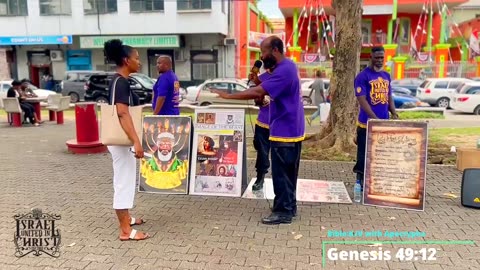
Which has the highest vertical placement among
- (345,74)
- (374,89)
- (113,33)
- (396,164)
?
(113,33)

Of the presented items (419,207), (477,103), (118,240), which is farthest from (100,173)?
(477,103)

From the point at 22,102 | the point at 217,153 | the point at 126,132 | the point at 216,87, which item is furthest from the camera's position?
the point at 216,87

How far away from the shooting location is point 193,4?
26.8 metres

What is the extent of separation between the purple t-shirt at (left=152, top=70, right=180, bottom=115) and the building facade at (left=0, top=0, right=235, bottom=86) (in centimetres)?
2193

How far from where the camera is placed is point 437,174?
678 centimetres

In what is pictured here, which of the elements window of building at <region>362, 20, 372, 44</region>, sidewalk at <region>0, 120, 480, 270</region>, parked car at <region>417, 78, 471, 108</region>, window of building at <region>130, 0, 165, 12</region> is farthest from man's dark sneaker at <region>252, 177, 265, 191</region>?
window of building at <region>362, 20, 372, 44</region>

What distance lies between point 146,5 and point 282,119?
82.3 ft

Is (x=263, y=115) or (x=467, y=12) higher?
(x=467, y=12)

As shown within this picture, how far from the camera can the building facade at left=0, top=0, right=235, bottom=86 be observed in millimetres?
27172

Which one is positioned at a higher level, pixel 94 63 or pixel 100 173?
pixel 94 63

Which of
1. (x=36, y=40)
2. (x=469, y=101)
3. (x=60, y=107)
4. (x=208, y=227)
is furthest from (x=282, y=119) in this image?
(x=36, y=40)

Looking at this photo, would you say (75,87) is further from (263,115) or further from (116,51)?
(116,51)

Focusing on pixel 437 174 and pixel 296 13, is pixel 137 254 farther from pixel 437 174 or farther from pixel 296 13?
pixel 296 13

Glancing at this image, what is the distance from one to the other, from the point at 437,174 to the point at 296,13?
25831 mm
